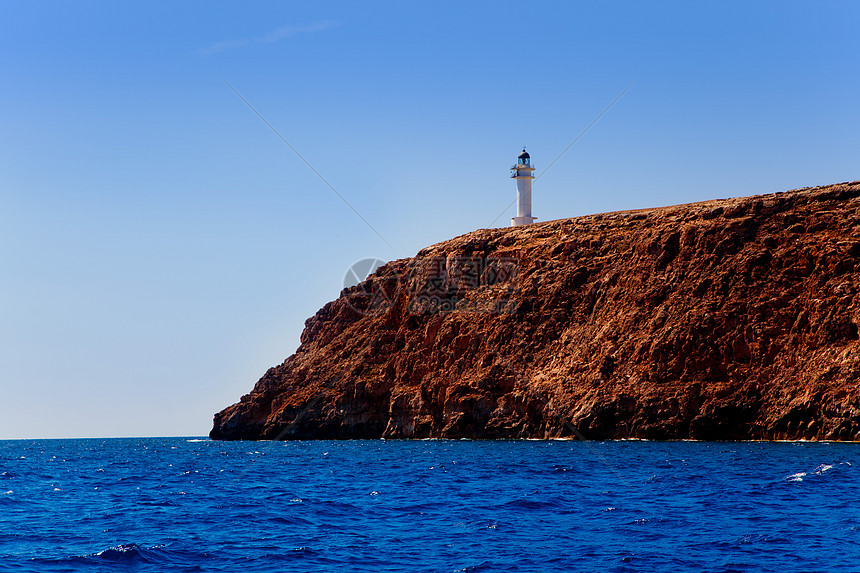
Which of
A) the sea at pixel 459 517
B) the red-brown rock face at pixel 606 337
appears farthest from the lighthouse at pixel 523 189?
the sea at pixel 459 517

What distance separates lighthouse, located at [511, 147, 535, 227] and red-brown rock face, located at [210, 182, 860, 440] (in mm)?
5692

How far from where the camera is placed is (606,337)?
82000 mm

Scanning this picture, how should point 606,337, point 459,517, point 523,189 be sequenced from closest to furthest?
point 459,517, point 606,337, point 523,189

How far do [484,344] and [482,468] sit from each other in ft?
143

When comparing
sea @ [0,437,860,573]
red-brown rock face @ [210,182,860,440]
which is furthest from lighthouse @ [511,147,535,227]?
sea @ [0,437,860,573]

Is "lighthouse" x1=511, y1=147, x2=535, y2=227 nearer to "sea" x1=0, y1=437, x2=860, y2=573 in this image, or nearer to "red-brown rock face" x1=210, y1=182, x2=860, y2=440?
"red-brown rock face" x1=210, y1=182, x2=860, y2=440

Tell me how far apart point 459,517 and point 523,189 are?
84645 millimetres

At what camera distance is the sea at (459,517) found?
2161 centimetres

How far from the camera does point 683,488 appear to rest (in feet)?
114
